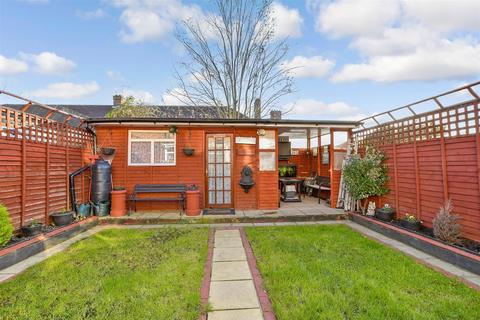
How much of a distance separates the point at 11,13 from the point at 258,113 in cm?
1140

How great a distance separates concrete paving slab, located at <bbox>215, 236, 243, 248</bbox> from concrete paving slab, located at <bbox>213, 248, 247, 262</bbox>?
157 mm

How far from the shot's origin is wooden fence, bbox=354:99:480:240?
12.4ft

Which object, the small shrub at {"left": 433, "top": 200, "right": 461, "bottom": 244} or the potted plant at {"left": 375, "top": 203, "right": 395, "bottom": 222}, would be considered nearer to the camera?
the small shrub at {"left": 433, "top": 200, "right": 461, "bottom": 244}

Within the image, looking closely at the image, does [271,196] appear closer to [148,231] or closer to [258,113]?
[148,231]

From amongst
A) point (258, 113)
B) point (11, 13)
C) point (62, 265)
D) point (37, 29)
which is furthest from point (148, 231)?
point (258, 113)

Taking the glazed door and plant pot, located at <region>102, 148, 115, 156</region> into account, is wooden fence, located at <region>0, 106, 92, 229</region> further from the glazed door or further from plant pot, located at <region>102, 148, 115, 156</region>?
the glazed door

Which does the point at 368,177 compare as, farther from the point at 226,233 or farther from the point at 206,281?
the point at 206,281

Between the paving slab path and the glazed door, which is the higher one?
the glazed door

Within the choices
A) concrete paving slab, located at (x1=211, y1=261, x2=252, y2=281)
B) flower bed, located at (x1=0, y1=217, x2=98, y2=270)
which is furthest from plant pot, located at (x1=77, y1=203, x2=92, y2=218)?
concrete paving slab, located at (x1=211, y1=261, x2=252, y2=281)

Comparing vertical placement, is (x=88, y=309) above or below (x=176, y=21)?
below

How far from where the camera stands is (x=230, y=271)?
10.6 ft

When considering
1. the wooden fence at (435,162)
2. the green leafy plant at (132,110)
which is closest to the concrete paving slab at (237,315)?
the wooden fence at (435,162)

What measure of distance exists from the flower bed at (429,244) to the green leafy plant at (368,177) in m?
0.77

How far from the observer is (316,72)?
509 inches
